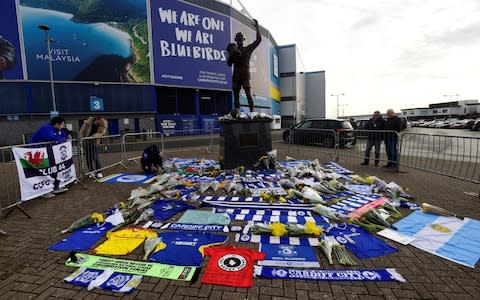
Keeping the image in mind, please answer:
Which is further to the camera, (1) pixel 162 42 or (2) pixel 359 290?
(1) pixel 162 42

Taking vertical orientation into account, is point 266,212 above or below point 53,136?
below

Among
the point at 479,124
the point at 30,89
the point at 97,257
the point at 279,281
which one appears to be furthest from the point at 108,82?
the point at 479,124

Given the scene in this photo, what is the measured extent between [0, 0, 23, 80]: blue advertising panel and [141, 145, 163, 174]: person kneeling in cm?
1862

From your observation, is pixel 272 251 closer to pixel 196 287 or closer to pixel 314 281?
pixel 314 281

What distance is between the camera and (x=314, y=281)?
260 centimetres

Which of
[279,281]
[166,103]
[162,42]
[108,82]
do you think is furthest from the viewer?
[166,103]

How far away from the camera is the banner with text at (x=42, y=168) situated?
5008 millimetres

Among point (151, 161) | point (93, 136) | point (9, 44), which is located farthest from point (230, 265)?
point (9, 44)

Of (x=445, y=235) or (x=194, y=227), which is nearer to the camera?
(x=445, y=235)

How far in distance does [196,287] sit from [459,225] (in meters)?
4.01

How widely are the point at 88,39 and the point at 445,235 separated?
87.6 feet

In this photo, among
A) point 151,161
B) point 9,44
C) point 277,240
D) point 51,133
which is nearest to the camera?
point 277,240

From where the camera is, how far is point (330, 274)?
2.70 metres

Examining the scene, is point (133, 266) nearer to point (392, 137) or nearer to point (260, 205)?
point (260, 205)
